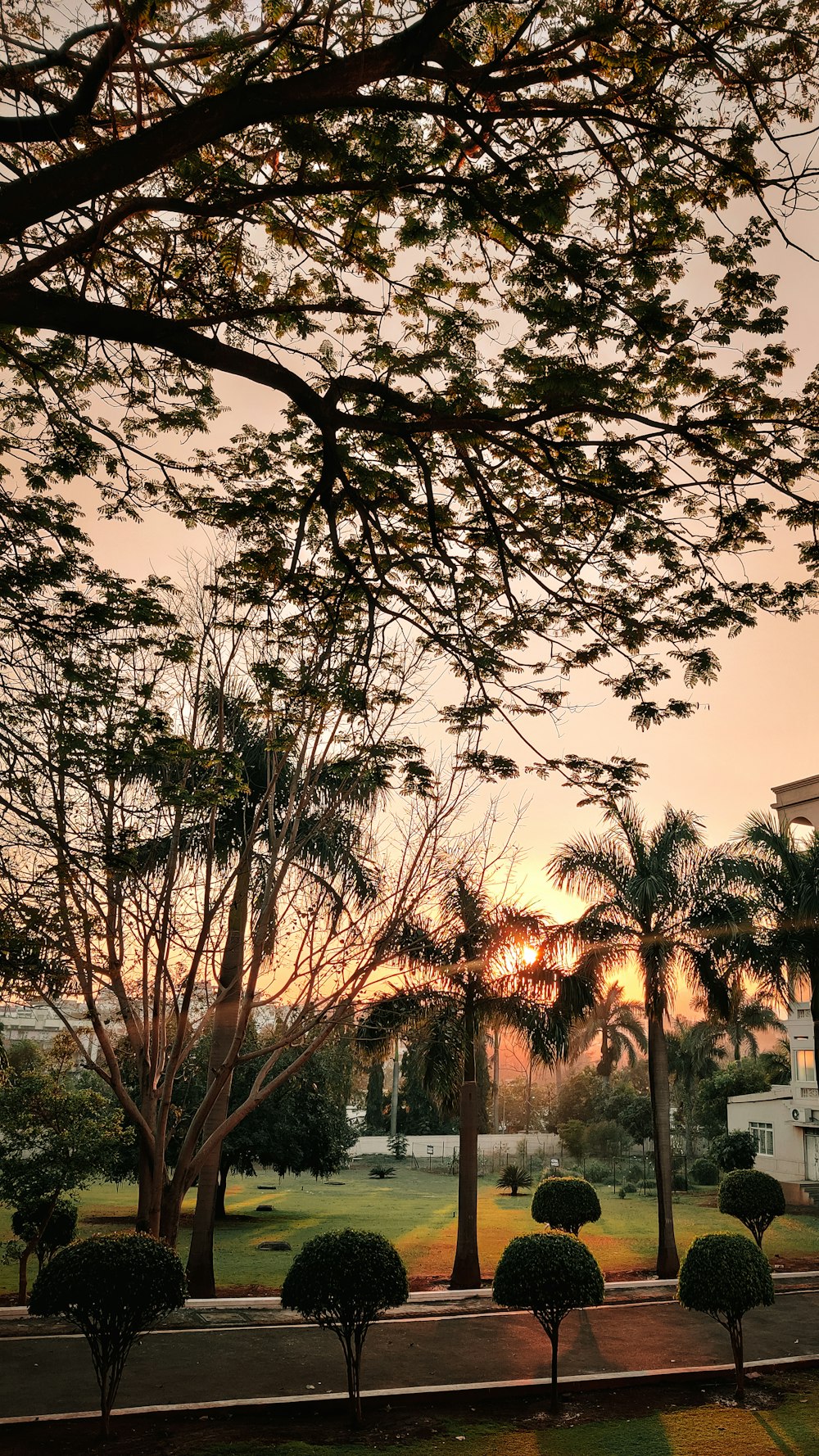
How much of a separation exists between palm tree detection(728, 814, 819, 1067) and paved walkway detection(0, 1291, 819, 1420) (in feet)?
26.4

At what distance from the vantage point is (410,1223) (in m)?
27.9

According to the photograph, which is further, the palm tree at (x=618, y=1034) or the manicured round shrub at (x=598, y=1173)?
the palm tree at (x=618, y=1034)

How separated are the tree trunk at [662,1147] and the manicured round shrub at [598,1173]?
72.3 ft

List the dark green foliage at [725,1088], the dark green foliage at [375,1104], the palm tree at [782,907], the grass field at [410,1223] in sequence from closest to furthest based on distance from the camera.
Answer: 1. the grass field at [410,1223]
2. the palm tree at [782,907]
3. the dark green foliage at [725,1088]
4. the dark green foliage at [375,1104]

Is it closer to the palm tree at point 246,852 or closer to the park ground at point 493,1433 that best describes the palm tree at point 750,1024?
the palm tree at point 246,852

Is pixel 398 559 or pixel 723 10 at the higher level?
pixel 723 10

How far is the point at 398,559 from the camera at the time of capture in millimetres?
7883

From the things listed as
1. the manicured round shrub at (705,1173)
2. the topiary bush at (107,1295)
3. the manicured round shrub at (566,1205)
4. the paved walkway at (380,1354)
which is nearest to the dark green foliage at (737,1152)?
the manicured round shrub at (705,1173)

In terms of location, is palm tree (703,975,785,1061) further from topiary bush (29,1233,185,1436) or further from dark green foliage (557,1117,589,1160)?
topiary bush (29,1233,185,1436)

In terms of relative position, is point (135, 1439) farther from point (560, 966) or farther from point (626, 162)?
point (560, 966)

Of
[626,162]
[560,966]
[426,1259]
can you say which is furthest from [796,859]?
[626,162]

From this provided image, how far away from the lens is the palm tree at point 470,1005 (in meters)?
18.9

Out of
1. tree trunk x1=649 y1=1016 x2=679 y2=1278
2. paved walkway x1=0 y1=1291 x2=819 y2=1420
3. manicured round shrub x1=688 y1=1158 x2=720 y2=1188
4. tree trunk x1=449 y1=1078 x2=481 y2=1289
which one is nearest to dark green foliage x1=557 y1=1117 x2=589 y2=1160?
manicured round shrub x1=688 y1=1158 x2=720 y2=1188

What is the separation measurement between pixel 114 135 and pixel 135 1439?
33.0ft
